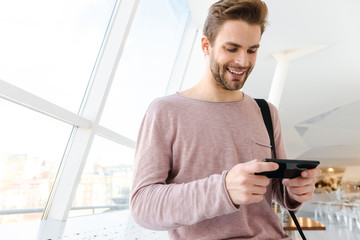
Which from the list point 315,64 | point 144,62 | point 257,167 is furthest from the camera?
point 315,64

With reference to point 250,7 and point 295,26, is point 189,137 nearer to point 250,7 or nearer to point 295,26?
point 250,7

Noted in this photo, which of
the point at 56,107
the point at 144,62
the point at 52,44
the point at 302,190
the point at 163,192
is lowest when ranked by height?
the point at 163,192

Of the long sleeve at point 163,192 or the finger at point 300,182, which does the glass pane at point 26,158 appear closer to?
the long sleeve at point 163,192

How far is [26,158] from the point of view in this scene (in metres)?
2.44

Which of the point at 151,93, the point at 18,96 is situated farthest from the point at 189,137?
the point at 151,93

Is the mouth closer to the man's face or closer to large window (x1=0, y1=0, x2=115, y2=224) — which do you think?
the man's face

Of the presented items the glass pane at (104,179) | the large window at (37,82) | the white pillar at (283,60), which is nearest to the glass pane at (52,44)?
the large window at (37,82)

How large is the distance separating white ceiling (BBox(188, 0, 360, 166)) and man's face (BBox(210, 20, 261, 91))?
386 centimetres

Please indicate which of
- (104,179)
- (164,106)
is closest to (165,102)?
(164,106)

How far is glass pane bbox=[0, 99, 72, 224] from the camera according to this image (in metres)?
2.26

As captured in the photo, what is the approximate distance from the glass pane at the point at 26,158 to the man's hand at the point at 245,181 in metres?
1.95

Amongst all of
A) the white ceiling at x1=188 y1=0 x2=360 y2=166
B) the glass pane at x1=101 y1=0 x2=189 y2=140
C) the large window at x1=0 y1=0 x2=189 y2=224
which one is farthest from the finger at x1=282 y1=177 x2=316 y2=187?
the white ceiling at x1=188 y1=0 x2=360 y2=166

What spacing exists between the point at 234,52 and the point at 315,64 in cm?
642

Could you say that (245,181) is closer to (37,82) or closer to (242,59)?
Answer: (242,59)
